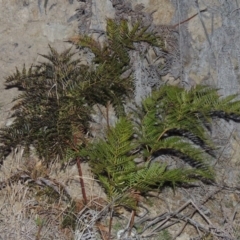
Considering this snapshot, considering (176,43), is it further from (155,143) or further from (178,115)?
(155,143)

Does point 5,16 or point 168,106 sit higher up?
point 5,16

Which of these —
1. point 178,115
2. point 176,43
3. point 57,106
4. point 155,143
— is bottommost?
point 155,143

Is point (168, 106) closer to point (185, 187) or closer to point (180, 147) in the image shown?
point (180, 147)

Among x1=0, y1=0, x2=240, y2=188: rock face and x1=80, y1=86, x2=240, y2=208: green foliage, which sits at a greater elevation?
x1=0, y1=0, x2=240, y2=188: rock face

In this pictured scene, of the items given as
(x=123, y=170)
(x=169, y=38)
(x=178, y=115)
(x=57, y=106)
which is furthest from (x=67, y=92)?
(x=169, y=38)

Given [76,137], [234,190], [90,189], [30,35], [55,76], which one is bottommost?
[234,190]

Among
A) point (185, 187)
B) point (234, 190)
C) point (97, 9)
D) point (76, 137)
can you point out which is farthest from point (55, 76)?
point (234, 190)

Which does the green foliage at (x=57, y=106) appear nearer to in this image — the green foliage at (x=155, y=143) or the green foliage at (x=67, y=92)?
the green foliage at (x=67, y=92)

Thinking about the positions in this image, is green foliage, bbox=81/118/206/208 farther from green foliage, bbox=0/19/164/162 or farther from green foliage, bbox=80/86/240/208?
green foliage, bbox=0/19/164/162

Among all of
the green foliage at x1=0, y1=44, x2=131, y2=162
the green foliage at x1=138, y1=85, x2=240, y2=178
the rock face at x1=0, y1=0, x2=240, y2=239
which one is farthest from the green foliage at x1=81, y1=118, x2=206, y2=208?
the rock face at x1=0, y1=0, x2=240, y2=239

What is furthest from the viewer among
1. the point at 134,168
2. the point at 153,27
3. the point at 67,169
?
the point at 153,27

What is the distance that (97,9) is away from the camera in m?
5.15

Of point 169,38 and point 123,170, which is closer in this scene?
point 123,170

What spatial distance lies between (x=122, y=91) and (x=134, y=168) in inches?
28.2
